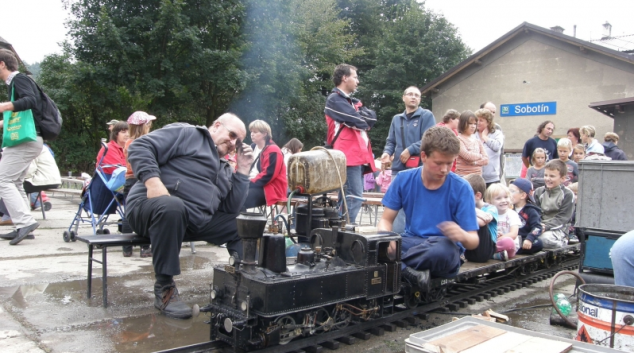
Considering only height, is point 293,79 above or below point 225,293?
above

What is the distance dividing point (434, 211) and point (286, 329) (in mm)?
1541

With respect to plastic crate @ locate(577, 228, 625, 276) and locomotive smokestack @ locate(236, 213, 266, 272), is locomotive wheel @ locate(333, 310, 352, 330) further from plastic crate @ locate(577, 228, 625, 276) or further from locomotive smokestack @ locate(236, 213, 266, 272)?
plastic crate @ locate(577, 228, 625, 276)

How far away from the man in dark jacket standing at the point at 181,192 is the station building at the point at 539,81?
57.4 ft

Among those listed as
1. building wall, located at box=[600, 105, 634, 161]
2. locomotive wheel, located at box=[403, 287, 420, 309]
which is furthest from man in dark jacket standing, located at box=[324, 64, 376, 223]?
building wall, located at box=[600, 105, 634, 161]

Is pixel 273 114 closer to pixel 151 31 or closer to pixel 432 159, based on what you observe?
pixel 151 31

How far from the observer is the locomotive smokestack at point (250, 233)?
9.57ft

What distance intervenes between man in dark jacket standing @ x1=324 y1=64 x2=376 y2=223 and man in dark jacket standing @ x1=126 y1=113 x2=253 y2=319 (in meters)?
1.46

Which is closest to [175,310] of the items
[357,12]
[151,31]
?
[151,31]

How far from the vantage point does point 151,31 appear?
22.2 meters

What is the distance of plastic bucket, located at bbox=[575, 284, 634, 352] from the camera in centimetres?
257

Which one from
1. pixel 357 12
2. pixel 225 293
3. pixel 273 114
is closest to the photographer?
pixel 225 293

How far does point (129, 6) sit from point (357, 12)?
2567cm

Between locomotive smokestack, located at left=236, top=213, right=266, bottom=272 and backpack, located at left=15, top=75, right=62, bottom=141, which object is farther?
backpack, located at left=15, top=75, right=62, bottom=141

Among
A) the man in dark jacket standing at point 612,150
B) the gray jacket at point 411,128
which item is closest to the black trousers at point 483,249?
the gray jacket at point 411,128
